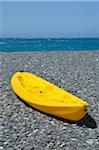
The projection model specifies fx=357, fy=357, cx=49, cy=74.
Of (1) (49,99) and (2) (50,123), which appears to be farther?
(1) (49,99)

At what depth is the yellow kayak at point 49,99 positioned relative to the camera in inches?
365

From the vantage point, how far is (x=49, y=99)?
10258 millimetres

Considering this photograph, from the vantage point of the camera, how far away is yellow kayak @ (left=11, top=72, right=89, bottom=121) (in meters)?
9.28

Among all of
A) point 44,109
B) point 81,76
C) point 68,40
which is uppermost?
point 44,109

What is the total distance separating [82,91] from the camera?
12.5 metres

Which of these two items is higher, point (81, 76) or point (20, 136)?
point (20, 136)

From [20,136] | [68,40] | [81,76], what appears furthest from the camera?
[68,40]

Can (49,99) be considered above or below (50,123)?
above

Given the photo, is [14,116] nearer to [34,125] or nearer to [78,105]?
[34,125]

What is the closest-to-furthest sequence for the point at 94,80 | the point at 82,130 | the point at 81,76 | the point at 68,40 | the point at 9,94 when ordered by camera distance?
the point at 82,130 → the point at 9,94 → the point at 94,80 → the point at 81,76 → the point at 68,40

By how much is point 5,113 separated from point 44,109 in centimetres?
111

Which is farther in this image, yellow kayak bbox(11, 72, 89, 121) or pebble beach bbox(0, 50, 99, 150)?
yellow kayak bbox(11, 72, 89, 121)

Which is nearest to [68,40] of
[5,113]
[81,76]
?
[81,76]

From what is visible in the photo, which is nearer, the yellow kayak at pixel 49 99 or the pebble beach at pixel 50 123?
the pebble beach at pixel 50 123
